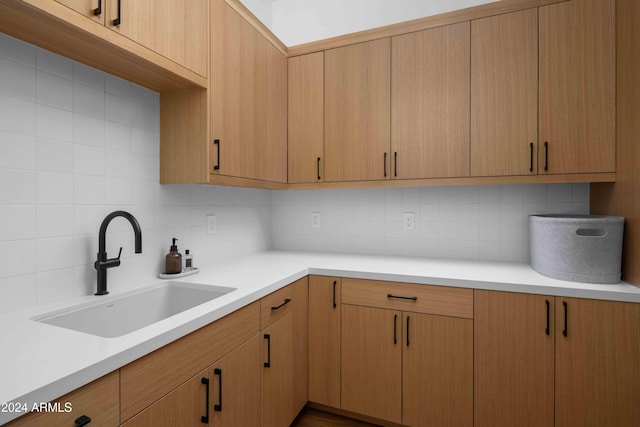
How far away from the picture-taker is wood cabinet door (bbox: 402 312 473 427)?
1616 millimetres

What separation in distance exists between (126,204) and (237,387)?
946 millimetres

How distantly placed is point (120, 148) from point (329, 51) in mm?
1423

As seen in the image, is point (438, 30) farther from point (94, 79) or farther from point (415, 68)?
point (94, 79)

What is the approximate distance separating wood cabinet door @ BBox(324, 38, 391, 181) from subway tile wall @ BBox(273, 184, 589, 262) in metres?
0.36

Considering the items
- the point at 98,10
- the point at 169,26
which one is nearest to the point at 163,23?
the point at 169,26

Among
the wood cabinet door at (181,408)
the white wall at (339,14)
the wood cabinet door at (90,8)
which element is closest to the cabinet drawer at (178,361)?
the wood cabinet door at (181,408)

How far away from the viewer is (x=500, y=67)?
1.79 meters

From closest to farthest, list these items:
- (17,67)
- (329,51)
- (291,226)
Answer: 1. (17,67)
2. (329,51)
3. (291,226)

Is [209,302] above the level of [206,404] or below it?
above

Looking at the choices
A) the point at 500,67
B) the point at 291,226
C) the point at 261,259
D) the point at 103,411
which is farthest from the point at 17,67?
the point at 500,67

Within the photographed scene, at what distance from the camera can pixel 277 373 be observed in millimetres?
1584

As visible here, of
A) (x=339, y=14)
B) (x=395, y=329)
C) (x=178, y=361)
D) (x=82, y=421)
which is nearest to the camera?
(x=82, y=421)

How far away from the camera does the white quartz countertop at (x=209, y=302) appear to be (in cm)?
71

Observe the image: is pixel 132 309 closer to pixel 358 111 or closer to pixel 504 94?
pixel 358 111
